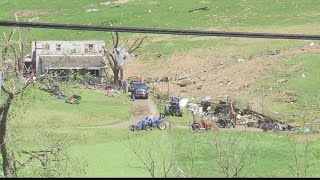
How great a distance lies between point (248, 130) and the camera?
3591 cm

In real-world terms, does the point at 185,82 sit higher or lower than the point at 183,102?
higher

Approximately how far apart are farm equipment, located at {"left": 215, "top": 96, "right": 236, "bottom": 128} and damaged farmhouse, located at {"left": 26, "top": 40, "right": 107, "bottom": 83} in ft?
50.0

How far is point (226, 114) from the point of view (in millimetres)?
38594

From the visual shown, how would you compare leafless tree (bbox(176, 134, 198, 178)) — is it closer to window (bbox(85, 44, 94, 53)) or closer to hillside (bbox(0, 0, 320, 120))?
hillside (bbox(0, 0, 320, 120))

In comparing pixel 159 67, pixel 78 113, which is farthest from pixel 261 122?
pixel 159 67

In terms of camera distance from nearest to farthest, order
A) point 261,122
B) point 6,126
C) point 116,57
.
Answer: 1. point 6,126
2. point 261,122
3. point 116,57

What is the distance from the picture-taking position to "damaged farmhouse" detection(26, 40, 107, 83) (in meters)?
53.8

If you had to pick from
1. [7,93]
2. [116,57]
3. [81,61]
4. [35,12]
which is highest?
[7,93]

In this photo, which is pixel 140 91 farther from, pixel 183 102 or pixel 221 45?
pixel 221 45

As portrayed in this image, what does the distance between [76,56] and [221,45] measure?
39.9ft

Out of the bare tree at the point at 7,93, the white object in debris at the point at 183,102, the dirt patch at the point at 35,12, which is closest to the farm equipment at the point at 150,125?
the white object in debris at the point at 183,102

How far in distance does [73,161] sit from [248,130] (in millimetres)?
17246

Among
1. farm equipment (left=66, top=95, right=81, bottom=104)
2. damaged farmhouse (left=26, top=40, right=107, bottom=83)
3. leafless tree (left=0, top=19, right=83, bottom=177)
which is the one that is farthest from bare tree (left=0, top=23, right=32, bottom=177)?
damaged farmhouse (left=26, top=40, right=107, bottom=83)

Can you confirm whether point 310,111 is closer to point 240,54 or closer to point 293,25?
point 240,54
